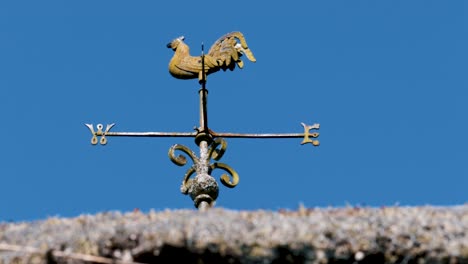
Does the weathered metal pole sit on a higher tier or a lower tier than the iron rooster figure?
lower

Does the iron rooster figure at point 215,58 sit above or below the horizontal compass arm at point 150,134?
above

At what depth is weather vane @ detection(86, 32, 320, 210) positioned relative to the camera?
11883 mm

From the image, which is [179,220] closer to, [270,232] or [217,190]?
[270,232]

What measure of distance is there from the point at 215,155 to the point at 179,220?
17.2 ft

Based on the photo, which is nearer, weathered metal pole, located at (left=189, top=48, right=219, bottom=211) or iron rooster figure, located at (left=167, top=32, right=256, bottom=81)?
weathered metal pole, located at (left=189, top=48, right=219, bottom=211)

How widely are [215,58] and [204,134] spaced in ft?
3.88

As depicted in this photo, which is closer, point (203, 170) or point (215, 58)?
point (203, 170)

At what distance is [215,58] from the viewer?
44.0ft

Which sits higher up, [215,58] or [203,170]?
[215,58]

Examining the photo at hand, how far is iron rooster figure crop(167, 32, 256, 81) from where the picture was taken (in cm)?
1334

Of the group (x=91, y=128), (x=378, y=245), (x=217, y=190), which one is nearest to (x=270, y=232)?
(x=378, y=245)

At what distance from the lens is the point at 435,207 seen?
25.7 feet

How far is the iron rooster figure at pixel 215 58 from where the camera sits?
13.3 meters

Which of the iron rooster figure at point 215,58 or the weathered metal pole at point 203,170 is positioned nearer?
the weathered metal pole at point 203,170
